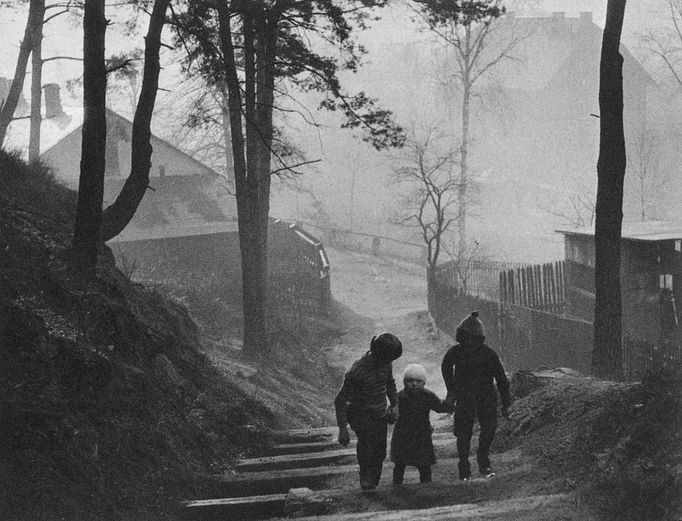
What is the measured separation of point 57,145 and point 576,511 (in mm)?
32892

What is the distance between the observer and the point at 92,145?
8453 mm

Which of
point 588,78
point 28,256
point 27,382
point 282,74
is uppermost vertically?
point 588,78

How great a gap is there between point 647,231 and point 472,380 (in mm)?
11401

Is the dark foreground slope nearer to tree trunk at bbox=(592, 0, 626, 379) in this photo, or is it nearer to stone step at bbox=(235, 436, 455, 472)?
stone step at bbox=(235, 436, 455, 472)

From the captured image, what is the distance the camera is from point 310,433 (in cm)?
999

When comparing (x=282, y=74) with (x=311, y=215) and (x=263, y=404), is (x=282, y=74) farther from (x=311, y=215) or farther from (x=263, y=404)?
(x=311, y=215)

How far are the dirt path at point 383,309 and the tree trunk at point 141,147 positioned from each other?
8.73 metres

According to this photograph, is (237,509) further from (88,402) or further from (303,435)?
(303,435)

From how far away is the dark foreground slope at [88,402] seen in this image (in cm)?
521

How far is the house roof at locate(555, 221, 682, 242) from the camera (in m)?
15.8

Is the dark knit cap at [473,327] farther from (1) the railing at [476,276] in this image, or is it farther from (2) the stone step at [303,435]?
(1) the railing at [476,276]

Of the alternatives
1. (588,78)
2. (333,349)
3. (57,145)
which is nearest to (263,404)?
(333,349)

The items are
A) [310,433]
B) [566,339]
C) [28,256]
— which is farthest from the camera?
[566,339]

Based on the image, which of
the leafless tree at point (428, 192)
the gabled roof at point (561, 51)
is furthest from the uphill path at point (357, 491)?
the gabled roof at point (561, 51)
